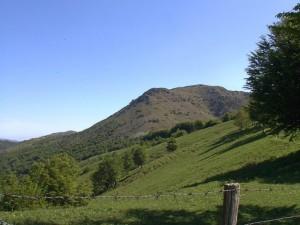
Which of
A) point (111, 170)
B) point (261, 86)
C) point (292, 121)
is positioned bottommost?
point (111, 170)

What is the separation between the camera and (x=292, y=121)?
115 feet

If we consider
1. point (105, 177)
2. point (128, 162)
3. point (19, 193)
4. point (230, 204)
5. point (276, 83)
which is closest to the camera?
point (230, 204)

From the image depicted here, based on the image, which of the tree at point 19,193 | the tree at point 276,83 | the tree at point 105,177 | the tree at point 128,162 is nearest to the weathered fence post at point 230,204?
the tree at point 276,83

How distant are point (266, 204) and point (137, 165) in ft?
397

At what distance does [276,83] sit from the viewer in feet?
116

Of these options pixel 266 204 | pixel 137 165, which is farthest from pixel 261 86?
pixel 137 165

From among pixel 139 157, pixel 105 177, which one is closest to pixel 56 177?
pixel 105 177

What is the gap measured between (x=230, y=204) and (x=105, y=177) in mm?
118303

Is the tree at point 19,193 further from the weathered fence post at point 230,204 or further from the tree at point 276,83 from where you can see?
the weathered fence post at point 230,204

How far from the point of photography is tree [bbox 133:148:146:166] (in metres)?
140

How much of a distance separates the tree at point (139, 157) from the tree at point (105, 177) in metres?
13.5

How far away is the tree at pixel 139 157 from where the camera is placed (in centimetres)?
13975

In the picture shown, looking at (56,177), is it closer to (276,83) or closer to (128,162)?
(276,83)

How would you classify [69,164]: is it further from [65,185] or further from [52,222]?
[52,222]
